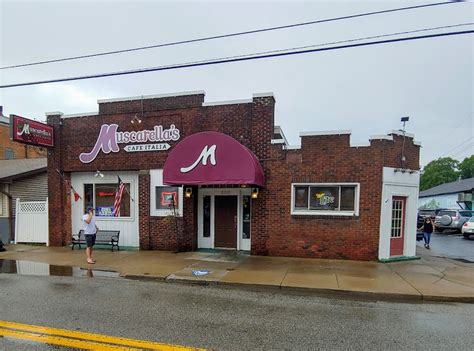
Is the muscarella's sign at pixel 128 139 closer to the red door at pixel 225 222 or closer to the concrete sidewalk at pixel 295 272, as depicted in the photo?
the red door at pixel 225 222

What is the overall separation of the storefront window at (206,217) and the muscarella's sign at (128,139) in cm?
256

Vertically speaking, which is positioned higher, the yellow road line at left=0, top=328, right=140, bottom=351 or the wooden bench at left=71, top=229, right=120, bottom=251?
the yellow road line at left=0, top=328, right=140, bottom=351

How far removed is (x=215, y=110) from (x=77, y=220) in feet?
25.1

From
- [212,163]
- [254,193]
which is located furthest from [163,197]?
[254,193]

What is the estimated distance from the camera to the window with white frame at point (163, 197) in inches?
458

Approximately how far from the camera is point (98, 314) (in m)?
5.37

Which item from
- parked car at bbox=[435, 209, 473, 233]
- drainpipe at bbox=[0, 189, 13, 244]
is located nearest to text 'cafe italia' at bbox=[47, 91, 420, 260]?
drainpipe at bbox=[0, 189, 13, 244]

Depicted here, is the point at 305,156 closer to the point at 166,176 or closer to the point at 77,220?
the point at 166,176

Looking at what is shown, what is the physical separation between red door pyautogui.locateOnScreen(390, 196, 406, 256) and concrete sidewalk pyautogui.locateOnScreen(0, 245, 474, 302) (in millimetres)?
607

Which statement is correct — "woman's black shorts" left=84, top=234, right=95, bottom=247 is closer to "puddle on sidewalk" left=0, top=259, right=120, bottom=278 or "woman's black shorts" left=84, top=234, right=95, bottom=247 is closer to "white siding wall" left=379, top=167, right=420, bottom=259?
"puddle on sidewalk" left=0, top=259, right=120, bottom=278

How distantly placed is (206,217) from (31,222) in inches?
318

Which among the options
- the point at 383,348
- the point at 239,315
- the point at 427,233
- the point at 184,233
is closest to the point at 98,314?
the point at 239,315

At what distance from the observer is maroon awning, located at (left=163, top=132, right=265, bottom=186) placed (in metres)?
9.45

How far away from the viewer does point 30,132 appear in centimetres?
1165
